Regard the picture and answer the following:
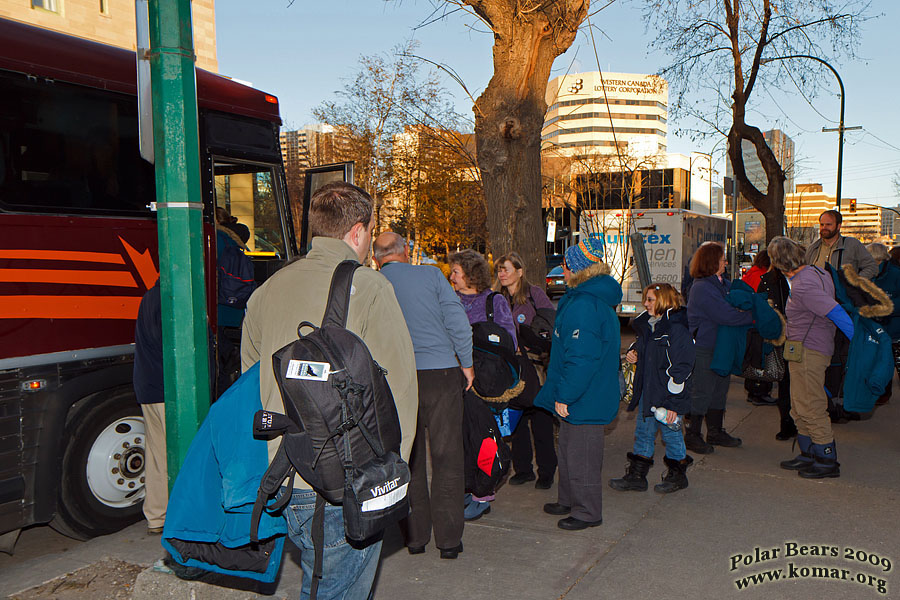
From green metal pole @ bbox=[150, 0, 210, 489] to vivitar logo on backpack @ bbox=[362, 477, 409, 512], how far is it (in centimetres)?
127

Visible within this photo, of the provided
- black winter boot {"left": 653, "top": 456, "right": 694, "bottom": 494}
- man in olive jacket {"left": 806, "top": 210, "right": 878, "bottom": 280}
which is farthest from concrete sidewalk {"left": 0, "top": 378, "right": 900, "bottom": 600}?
man in olive jacket {"left": 806, "top": 210, "right": 878, "bottom": 280}

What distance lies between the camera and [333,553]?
2.36 m

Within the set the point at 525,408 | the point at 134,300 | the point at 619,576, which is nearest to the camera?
the point at 619,576

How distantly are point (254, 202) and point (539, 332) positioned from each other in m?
2.90

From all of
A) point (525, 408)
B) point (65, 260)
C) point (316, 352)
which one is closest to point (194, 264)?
point (316, 352)

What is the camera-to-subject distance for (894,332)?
314 inches

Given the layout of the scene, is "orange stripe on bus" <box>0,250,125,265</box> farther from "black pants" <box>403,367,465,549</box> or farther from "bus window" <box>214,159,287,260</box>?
"black pants" <box>403,367,465,549</box>

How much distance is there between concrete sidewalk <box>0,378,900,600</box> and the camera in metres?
3.97

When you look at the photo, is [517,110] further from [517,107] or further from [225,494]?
[225,494]

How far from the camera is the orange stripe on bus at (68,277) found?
14.5ft

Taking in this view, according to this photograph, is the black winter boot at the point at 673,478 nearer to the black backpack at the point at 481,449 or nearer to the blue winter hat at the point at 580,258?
the black backpack at the point at 481,449

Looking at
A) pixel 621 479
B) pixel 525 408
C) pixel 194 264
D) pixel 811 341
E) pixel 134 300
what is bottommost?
pixel 621 479

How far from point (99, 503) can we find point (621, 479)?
12.5 ft

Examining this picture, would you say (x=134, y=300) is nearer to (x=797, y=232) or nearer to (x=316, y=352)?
(x=316, y=352)
